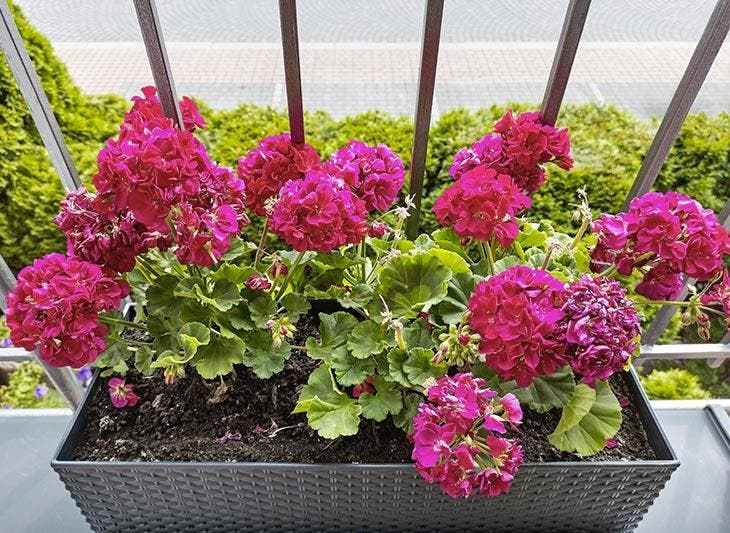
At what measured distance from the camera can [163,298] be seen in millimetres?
956

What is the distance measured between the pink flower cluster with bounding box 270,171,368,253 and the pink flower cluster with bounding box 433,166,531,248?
134 mm

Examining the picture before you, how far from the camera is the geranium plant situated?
2.50 ft

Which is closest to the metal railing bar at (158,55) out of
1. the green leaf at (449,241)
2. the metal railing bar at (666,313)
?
the green leaf at (449,241)

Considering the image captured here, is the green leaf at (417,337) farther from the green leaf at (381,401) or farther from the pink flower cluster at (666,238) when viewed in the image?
the pink flower cluster at (666,238)

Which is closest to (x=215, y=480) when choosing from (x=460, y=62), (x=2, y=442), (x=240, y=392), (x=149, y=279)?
Answer: (x=240, y=392)

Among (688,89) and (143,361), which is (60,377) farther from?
(688,89)

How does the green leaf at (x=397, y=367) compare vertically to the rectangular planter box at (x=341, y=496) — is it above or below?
above

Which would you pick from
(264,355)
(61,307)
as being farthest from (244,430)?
(61,307)

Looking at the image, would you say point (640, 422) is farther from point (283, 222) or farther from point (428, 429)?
point (283, 222)

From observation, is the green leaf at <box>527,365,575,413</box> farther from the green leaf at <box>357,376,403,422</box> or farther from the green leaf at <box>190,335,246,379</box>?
the green leaf at <box>190,335,246,379</box>

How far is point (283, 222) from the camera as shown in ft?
2.73

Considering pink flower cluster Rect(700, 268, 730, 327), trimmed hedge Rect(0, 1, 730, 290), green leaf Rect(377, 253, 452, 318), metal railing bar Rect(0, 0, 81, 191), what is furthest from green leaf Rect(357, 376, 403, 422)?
trimmed hedge Rect(0, 1, 730, 290)

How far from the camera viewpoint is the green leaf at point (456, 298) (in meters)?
0.93

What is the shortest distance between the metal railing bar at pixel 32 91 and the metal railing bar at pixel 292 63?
34 centimetres
